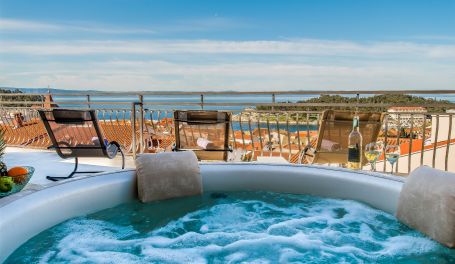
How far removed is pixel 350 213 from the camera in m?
2.49

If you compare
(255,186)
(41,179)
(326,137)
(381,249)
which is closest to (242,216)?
(255,186)

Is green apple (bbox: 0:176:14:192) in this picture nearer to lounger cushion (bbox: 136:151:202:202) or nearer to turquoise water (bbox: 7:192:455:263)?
turquoise water (bbox: 7:192:455:263)

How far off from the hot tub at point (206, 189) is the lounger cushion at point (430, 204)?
0.17 m

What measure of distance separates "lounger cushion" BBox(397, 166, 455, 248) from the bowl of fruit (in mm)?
2175

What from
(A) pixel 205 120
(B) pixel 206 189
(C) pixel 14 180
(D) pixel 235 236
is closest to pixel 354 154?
(B) pixel 206 189

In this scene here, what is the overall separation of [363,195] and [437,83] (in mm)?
→ 11090

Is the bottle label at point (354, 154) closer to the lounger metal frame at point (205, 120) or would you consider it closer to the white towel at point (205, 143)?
the lounger metal frame at point (205, 120)

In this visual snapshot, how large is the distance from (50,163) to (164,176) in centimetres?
286

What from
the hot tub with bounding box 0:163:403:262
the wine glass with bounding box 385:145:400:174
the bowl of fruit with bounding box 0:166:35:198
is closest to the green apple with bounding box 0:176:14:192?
the bowl of fruit with bounding box 0:166:35:198

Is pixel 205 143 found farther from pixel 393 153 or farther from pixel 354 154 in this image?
pixel 393 153

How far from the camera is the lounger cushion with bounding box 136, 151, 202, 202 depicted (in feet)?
8.63

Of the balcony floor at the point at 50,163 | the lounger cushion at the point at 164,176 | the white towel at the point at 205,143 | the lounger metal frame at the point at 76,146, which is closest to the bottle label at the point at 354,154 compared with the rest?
the lounger cushion at the point at 164,176

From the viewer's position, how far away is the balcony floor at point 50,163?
443 centimetres

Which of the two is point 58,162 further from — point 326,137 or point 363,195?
point 363,195
